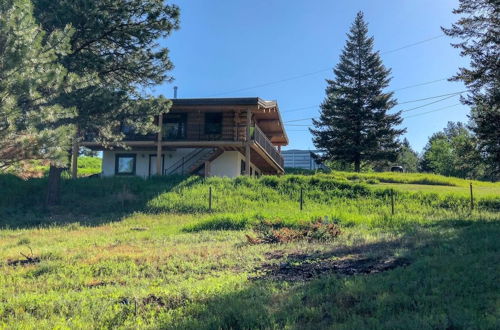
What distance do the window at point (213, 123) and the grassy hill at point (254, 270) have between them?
31.0ft

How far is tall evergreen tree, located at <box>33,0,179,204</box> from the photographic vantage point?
1600 centimetres

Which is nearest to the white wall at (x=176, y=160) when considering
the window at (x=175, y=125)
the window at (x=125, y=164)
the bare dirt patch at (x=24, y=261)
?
the window at (x=125, y=164)

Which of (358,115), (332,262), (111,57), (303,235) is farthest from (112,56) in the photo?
(358,115)

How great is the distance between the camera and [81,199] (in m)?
20.0

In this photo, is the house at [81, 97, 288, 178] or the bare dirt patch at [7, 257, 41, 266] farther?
the house at [81, 97, 288, 178]

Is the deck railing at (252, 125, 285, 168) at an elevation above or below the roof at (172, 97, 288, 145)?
below

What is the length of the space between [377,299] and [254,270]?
269 centimetres

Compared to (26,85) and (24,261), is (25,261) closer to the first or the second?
(24,261)

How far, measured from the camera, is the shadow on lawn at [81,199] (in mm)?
17000

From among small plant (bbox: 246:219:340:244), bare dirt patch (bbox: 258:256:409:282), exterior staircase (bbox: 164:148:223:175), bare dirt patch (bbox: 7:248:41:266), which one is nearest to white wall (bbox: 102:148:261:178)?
exterior staircase (bbox: 164:148:223:175)

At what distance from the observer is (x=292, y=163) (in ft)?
243

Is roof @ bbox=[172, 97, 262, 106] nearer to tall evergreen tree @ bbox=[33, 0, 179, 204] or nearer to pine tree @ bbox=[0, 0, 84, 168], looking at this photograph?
tall evergreen tree @ bbox=[33, 0, 179, 204]

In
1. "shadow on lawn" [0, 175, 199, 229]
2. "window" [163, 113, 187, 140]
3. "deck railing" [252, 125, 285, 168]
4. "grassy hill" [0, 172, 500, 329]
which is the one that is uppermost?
"window" [163, 113, 187, 140]

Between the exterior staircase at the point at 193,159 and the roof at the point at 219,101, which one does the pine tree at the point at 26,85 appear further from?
the exterior staircase at the point at 193,159
